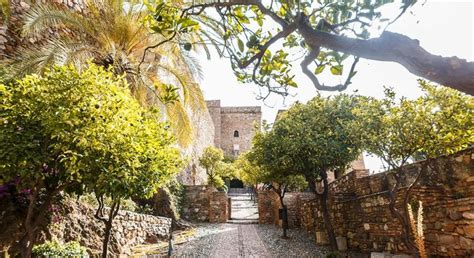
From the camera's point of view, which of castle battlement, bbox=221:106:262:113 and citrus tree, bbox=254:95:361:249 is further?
castle battlement, bbox=221:106:262:113

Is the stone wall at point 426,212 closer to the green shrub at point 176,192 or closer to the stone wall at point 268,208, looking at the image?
the stone wall at point 268,208

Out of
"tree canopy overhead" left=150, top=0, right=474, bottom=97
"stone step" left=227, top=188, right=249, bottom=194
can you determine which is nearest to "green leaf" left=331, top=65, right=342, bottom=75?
"tree canopy overhead" left=150, top=0, right=474, bottom=97

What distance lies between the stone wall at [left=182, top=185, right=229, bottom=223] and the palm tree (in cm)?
731

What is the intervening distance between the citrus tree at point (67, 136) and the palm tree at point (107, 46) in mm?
2357

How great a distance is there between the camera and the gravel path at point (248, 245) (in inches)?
300

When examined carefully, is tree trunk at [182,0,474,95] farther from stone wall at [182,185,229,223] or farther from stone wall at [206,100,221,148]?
stone wall at [206,100,221,148]

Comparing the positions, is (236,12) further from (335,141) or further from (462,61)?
(335,141)

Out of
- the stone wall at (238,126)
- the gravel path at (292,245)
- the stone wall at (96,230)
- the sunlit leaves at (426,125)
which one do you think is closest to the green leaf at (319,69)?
the sunlit leaves at (426,125)

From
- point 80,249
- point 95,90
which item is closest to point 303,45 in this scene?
point 95,90

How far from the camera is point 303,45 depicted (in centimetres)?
303

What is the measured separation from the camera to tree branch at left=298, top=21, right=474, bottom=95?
1.46m

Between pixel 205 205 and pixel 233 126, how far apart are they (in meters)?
19.1

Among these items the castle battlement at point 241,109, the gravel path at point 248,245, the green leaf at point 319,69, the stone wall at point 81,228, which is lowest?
the gravel path at point 248,245

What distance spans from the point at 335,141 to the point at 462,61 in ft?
21.0
